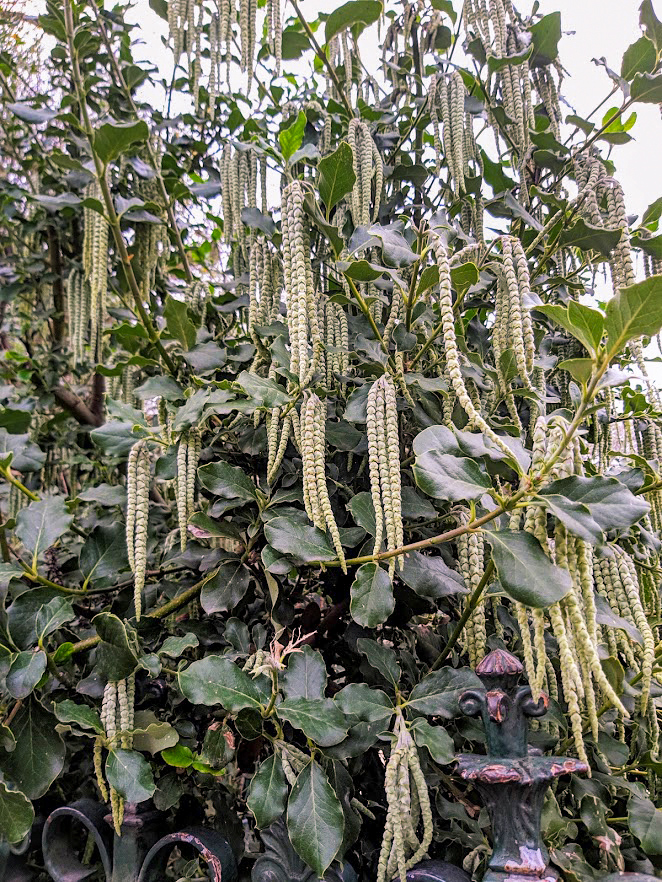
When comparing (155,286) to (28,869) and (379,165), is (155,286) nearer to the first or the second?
(379,165)

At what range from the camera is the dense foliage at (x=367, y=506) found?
773 mm

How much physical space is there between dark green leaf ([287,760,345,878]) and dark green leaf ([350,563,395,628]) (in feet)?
0.69

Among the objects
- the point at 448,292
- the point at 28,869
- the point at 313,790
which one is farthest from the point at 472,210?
the point at 28,869

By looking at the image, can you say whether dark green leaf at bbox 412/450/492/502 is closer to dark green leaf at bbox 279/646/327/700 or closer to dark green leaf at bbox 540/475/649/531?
dark green leaf at bbox 540/475/649/531

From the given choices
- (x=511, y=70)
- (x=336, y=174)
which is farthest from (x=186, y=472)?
(x=511, y=70)

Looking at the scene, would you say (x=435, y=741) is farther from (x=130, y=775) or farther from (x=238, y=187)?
(x=238, y=187)

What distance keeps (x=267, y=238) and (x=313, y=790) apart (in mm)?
956

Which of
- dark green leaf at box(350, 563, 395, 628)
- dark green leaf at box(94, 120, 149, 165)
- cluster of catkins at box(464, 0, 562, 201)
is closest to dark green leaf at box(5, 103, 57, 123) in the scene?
dark green leaf at box(94, 120, 149, 165)

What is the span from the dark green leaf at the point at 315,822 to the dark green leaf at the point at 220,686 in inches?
4.7

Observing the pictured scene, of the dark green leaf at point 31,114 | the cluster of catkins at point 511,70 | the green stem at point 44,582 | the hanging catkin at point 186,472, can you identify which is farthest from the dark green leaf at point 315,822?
the dark green leaf at point 31,114

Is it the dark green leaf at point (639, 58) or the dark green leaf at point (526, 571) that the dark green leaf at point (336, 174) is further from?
the dark green leaf at point (639, 58)

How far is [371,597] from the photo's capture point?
2.84ft

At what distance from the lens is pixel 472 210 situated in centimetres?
145

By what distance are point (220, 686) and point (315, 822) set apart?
20 cm
